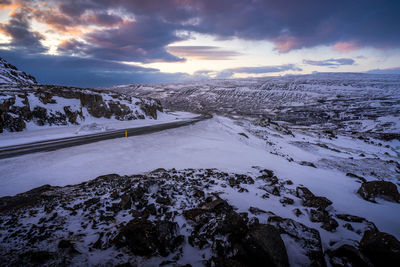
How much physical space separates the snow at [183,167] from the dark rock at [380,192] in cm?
31

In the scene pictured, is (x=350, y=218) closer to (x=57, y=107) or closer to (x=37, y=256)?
(x=37, y=256)

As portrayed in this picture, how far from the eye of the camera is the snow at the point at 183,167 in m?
5.65

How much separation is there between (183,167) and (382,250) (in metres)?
8.08

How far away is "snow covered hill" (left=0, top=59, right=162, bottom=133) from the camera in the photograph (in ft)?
60.8

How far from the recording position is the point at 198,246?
361 centimetres

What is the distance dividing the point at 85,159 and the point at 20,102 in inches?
694

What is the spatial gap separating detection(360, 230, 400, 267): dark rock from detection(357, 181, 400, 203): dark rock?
4.62m

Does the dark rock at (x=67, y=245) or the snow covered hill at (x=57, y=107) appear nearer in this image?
the dark rock at (x=67, y=245)

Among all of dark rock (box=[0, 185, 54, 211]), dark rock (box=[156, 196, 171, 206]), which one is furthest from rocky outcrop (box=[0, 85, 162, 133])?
dark rock (box=[156, 196, 171, 206])

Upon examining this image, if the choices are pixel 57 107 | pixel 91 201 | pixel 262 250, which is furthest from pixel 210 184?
pixel 57 107

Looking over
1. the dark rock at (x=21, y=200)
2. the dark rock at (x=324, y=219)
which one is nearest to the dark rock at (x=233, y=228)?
the dark rock at (x=324, y=219)

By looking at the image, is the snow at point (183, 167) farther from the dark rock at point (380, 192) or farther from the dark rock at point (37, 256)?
the dark rock at point (37, 256)

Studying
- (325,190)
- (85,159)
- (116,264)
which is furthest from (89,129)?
(325,190)

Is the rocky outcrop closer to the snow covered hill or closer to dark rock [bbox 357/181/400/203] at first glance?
the snow covered hill
